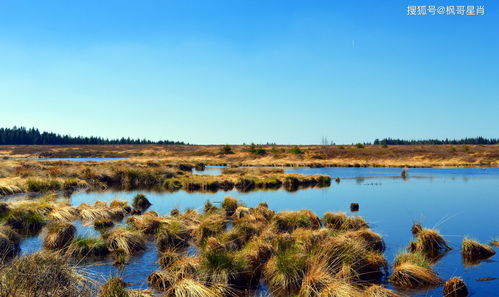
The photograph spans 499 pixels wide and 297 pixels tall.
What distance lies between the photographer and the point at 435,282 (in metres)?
11.9

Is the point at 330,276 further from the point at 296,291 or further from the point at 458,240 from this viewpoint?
the point at 458,240

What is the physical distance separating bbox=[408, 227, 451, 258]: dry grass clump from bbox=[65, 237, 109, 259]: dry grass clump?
1114cm

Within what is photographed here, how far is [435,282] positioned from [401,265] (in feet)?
3.23

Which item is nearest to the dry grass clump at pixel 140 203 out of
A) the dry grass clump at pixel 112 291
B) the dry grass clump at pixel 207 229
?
the dry grass clump at pixel 207 229

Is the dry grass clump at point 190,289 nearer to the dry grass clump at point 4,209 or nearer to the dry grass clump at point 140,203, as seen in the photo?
the dry grass clump at point 4,209

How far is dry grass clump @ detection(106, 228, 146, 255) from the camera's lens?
596 inches

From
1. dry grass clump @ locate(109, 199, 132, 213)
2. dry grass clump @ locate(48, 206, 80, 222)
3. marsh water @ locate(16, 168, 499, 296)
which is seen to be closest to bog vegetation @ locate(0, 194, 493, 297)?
dry grass clump @ locate(48, 206, 80, 222)

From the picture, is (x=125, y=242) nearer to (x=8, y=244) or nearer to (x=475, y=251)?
(x=8, y=244)

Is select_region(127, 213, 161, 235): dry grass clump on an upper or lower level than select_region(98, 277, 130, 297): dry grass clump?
lower

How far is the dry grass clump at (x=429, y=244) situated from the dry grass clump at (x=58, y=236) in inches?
500

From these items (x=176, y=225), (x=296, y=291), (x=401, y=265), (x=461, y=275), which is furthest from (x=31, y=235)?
(x=461, y=275)

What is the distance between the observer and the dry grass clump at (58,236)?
1545 centimetres

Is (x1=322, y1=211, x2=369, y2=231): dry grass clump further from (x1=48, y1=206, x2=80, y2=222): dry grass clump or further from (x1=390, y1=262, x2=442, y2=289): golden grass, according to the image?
(x1=48, y1=206, x2=80, y2=222): dry grass clump

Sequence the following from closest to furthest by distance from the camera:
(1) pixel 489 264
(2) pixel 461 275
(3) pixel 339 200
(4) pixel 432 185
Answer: (2) pixel 461 275 → (1) pixel 489 264 → (3) pixel 339 200 → (4) pixel 432 185
